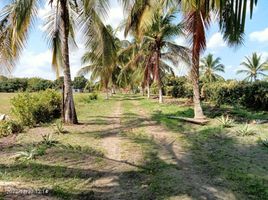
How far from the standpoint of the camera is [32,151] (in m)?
7.55

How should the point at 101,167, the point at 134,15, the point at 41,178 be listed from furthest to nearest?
1. the point at 134,15
2. the point at 101,167
3. the point at 41,178

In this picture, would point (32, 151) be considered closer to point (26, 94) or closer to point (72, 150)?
point (72, 150)

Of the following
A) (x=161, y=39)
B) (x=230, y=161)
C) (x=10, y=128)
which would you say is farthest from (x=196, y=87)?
(x=161, y=39)

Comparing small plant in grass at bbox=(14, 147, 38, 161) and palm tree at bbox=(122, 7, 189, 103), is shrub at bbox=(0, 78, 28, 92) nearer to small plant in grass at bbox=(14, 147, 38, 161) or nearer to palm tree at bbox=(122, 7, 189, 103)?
palm tree at bbox=(122, 7, 189, 103)

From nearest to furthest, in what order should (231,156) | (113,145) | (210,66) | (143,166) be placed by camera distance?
1. (143,166)
2. (231,156)
3. (113,145)
4. (210,66)

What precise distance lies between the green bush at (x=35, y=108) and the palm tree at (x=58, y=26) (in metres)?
1.39

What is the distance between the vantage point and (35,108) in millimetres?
13367

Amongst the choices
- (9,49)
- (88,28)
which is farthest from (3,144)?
(88,28)

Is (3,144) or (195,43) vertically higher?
(195,43)

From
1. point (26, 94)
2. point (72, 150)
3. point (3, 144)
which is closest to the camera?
point (72, 150)

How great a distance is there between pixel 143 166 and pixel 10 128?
6.53 meters

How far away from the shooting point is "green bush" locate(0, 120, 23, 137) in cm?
1114

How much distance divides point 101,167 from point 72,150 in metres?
1.77

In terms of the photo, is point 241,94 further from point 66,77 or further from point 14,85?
point 14,85
